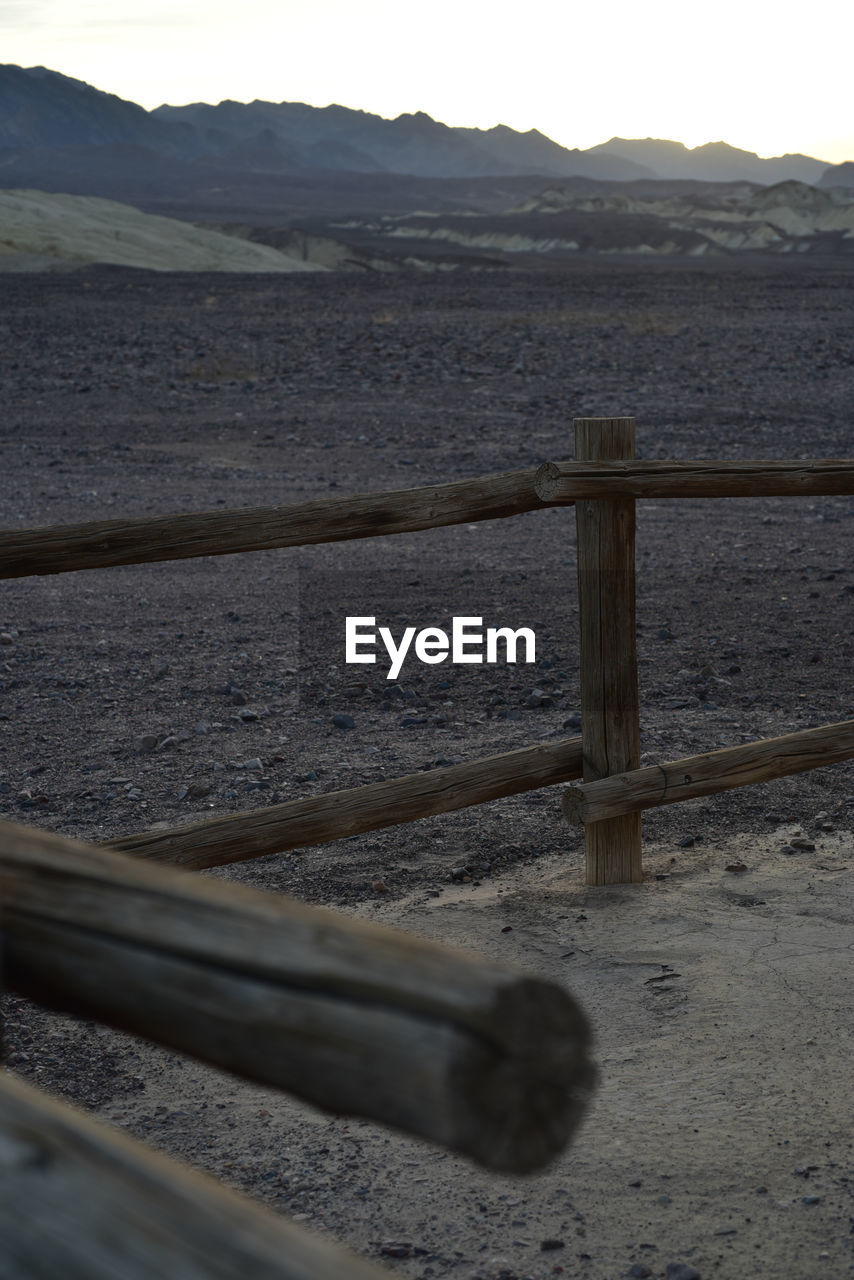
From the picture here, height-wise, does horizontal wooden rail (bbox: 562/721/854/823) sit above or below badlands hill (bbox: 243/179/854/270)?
below

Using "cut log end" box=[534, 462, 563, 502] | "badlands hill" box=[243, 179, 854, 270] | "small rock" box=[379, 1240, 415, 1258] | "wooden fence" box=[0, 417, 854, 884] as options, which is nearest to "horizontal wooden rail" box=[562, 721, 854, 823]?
"wooden fence" box=[0, 417, 854, 884]

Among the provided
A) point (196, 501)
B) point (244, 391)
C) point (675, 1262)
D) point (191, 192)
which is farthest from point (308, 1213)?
point (191, 192)

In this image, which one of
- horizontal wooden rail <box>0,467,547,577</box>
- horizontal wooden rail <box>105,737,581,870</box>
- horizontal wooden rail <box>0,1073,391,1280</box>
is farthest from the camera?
horizontal wooden rail <box>105,737,581,870</box>

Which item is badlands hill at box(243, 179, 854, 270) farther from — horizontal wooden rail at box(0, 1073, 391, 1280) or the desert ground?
horizontal wooden rail at box(0, 1073, 391, 1280)

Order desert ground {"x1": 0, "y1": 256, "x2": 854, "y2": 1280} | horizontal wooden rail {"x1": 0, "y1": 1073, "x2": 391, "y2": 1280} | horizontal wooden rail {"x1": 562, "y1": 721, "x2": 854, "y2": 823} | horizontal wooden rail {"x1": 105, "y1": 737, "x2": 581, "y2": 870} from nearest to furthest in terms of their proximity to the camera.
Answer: horizontal wooden rail {"x1": 0, "y1": 1073, "x2": 391, "y2": 1280}
desert ground {"x1": 0, "y1": 256, "x2": 854, "y2": 1280}
horizontal wooden rail {"x1": 105, "y1": 737, "x2": 581, "y2": 870}
horizontal wooden rail {"x1": 562, "y1": 721, "x2": 854, "y2": 823}

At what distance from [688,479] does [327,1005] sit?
3.15 meters

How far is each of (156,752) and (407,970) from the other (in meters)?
4.73

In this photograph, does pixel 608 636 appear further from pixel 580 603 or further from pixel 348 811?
pixel 348 811

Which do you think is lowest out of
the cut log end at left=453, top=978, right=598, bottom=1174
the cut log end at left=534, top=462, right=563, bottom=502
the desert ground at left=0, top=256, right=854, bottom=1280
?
the desert ground at left=0, top=256, right=854, bottom=1280

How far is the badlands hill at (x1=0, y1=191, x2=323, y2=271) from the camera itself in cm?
3469

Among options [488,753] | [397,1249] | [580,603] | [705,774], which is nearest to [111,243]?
[488,753]

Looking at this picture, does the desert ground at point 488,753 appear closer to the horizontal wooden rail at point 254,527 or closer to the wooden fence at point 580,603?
the wooden fence at point 580,603

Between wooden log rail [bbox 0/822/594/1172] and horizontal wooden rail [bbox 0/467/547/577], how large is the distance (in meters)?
2.01

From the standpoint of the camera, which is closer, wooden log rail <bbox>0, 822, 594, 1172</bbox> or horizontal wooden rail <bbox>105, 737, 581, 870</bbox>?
wooden log rail <bbox>0, 822, 594, 1172</bbox>
